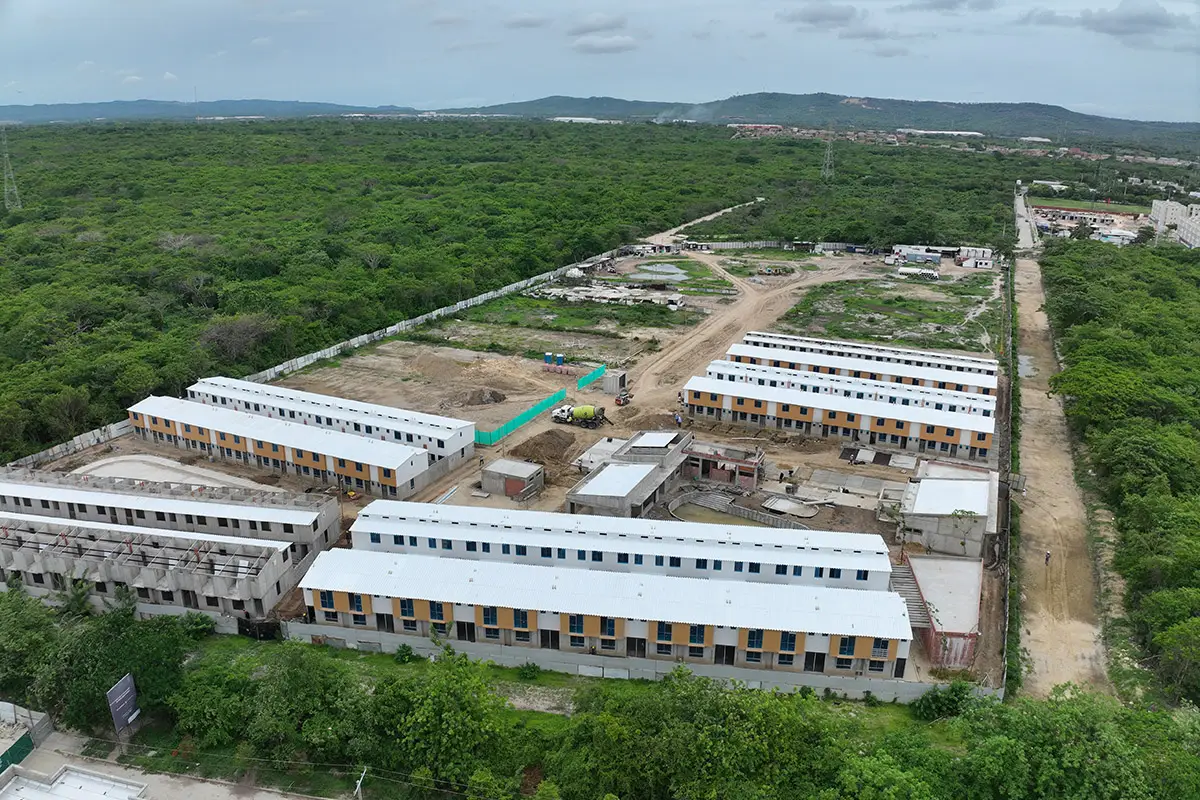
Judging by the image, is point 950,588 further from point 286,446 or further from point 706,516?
point 286,446

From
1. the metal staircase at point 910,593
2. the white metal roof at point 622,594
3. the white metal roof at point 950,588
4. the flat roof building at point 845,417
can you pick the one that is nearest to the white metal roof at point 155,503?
the white metal roof at point 622,594

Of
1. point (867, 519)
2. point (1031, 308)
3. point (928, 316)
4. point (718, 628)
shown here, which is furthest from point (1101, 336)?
point (718, 628)

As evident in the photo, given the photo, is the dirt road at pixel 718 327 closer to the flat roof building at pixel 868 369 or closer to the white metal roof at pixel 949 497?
the flat roof building at pixel 868 369

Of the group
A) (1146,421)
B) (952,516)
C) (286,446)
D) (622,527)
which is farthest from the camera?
(1146,421)

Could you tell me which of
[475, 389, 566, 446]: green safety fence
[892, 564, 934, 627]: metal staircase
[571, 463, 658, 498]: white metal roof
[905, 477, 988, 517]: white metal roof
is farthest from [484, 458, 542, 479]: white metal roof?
[905, 477, 988, 517]: white metal roof

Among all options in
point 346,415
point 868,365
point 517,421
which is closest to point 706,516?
point 517,421

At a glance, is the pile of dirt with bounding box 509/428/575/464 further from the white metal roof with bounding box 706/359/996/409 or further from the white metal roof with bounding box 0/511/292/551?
the white metal roof with bounding box 0/511/292/551

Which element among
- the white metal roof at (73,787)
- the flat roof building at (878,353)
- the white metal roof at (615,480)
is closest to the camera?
the white metal roof at (73,787)
